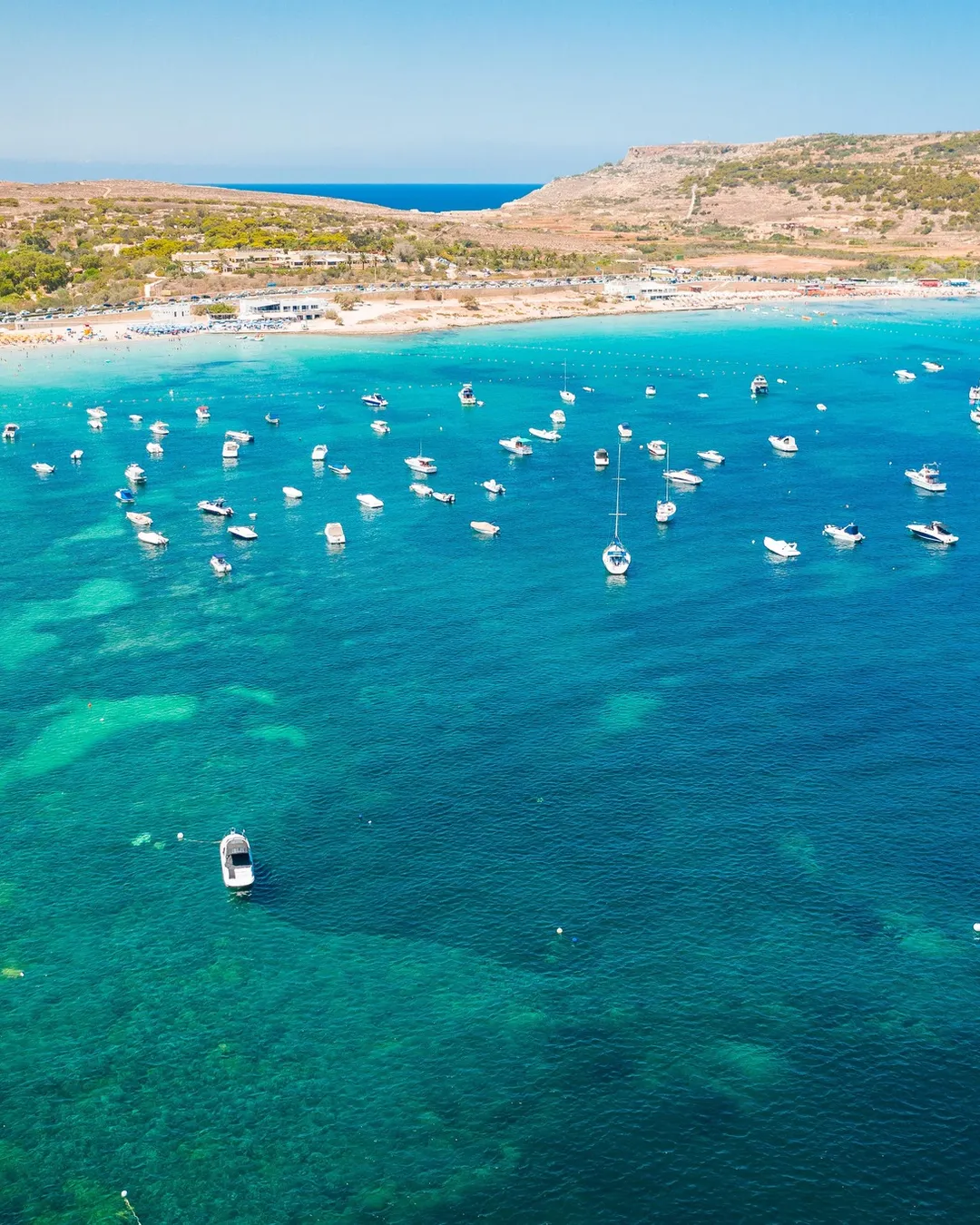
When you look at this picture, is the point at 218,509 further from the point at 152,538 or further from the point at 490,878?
the point at 490,878

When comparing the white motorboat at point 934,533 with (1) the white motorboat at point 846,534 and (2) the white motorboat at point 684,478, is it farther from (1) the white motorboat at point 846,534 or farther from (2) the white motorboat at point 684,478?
(2) the white motorboat at point 684,478

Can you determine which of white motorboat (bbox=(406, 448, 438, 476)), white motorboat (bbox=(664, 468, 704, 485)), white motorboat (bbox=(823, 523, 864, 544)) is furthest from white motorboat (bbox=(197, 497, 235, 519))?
white motorboat (bbox=(823, 523, 864, 544))

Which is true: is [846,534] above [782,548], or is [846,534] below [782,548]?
above

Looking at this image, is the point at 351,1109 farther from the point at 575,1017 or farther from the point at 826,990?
the point at 826,990

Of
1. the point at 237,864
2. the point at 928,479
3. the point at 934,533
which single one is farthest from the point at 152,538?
the point at 928,479

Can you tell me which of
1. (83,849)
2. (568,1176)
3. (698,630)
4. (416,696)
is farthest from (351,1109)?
(698,630)

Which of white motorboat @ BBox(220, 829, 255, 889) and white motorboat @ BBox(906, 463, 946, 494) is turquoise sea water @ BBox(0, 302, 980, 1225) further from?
white motorboat @ BBox(906, 463, 946, 494)
